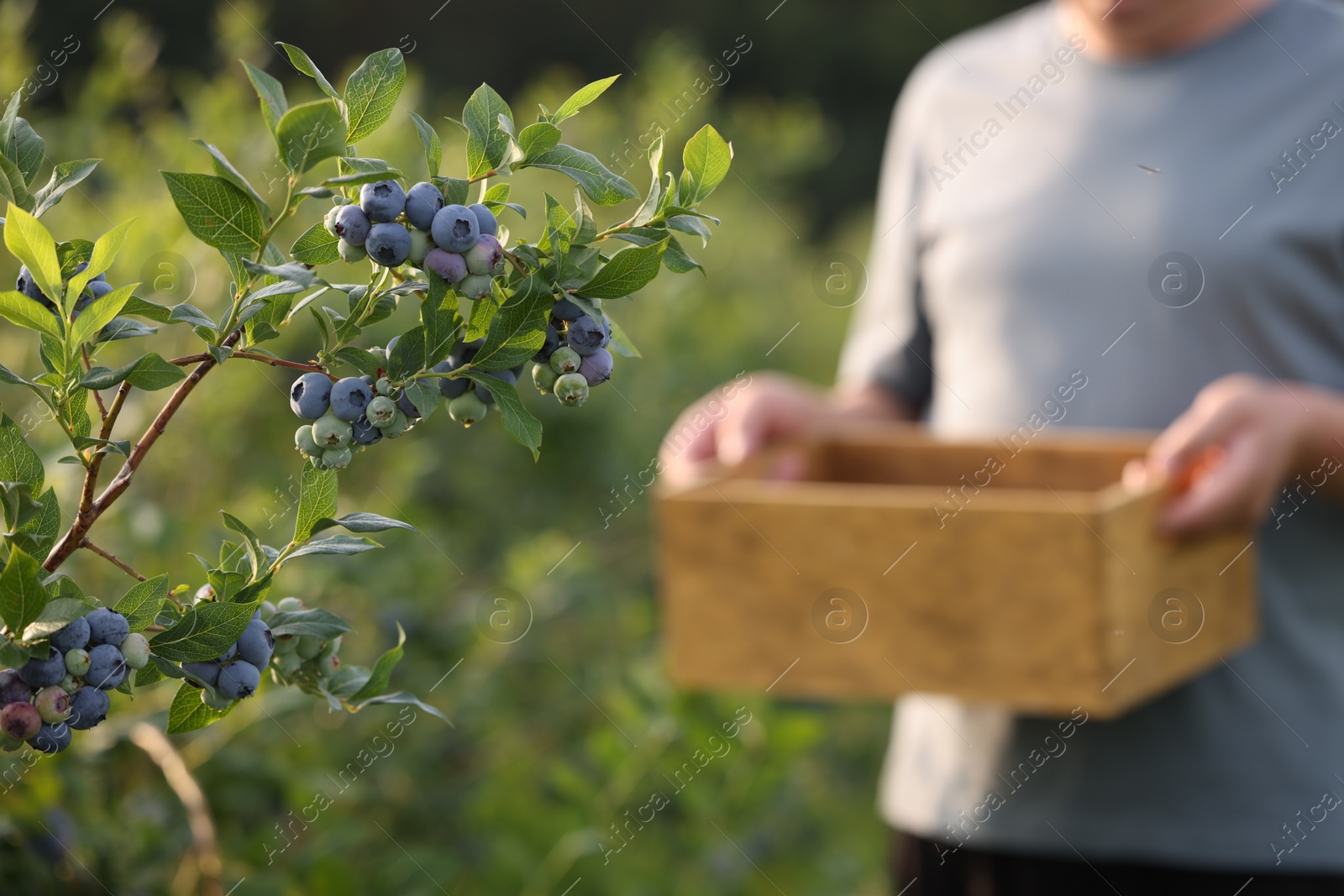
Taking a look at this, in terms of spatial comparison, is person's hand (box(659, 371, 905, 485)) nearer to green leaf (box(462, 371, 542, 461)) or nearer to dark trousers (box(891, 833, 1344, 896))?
dark trousers (box(891, 833, 1344, 896))

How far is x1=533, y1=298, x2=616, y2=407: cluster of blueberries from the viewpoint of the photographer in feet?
1.38

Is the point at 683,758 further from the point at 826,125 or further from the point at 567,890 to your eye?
the point at 826,125

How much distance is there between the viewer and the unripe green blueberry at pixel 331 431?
1.32ft

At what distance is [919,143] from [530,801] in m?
0.99

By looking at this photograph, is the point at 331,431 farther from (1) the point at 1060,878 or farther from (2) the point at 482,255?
(1) the point at 1060,878

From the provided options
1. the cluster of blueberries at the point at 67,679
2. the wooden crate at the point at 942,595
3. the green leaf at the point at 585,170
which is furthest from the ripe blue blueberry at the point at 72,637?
the wooden crate at the point at 942,595

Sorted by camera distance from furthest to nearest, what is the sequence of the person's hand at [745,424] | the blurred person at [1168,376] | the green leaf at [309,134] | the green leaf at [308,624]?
1. the person's hand at [745,424]
2. the blurred person at [1168,376]
3. the green leaf at [308,624]
4. the green leaf at [309,134]

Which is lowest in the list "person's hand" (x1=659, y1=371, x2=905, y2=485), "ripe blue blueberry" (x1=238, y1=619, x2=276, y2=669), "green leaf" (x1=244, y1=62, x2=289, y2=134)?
"person's hand" (x1=659, y1=371, x2=905, y2=485)

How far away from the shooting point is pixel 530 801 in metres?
1.67

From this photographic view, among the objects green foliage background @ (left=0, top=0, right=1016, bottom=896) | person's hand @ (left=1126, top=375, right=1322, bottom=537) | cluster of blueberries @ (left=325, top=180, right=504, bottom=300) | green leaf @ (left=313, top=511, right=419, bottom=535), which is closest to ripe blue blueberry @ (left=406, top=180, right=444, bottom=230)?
cluster of blueberries @ (left=325, top=180, right=504, bottom=300)

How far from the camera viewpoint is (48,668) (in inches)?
15.4

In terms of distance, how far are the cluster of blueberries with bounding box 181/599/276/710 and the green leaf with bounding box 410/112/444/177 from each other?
16 cm

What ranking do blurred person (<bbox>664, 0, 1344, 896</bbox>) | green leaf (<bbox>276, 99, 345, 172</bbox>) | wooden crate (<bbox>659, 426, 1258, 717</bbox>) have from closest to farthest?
green leaf (<bbox>276, 99, 345, 172</bbox>) < wooden crate (<bbox>659, 426, 1258, 717</bbox>) < blurred person (<bbox>664, 0, 1344, 896</bbox>)

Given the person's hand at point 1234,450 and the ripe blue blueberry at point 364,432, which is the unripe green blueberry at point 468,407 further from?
the person's hand at point 1234,450
